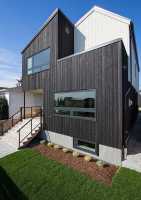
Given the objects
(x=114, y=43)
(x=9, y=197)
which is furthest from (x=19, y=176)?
(x=114, y=43)

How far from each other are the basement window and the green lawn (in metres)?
1.88

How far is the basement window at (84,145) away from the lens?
6.78 metres

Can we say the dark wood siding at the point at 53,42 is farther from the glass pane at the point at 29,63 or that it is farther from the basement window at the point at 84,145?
the basement window at the point at 84,145

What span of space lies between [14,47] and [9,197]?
1277 centimetres

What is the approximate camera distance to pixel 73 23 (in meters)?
10.5

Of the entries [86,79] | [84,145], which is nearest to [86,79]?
[86,79]

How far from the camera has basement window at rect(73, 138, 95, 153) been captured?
678 centimetres

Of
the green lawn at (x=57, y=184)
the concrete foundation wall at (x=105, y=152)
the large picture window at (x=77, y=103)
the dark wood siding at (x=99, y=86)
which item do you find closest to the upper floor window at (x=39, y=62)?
the dark wood siding at (x=99, y=86)

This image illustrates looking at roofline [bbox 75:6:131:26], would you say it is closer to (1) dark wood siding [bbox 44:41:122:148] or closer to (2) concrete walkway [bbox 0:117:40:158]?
(1) dark wood siding [bbox 44:41:122:148]

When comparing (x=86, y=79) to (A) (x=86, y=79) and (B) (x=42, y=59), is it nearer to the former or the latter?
(A) (x=86, y=79)

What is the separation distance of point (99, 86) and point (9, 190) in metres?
5.45

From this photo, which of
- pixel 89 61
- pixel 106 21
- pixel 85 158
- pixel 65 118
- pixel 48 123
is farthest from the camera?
pixel 48 123

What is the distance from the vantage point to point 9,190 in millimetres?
4160

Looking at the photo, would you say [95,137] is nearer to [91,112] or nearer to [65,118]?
[91,112]
